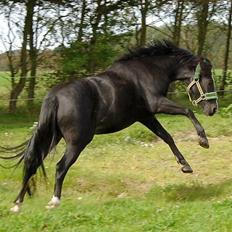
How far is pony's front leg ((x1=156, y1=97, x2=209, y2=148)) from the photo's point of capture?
7.28m

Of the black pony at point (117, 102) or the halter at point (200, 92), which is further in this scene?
the halter at point (200, 92)

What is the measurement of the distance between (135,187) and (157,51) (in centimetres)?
204

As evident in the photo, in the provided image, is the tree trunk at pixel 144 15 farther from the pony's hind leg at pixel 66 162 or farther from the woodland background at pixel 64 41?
the pony's hind leg at pixel 66 162

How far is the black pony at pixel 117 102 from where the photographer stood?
7023 millimetres

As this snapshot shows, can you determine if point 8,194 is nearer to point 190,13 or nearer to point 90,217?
point 90,217

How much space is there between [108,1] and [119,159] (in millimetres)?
9930

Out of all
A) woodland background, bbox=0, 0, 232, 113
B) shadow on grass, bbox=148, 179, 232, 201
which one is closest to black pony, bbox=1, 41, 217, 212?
shadow on grass, bbox=148, 179, 232, 201

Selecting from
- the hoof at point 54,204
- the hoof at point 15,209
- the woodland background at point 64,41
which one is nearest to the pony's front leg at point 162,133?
the hoof at point 54,204

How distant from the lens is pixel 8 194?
783cm

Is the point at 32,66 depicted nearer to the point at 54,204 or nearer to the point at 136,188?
the point at 136,188

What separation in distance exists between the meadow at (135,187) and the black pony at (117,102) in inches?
21.3

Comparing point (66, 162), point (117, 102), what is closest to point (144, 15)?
point (117, 102)

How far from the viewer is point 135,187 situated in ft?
27.3

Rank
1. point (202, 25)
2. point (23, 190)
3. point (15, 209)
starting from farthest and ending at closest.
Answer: point (202, 25)
point (23, 190)
point (15, 209)
